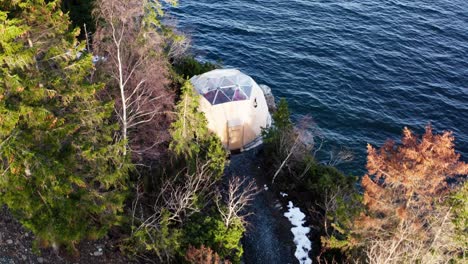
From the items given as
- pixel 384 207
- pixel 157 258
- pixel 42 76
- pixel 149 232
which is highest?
pixel 42 76

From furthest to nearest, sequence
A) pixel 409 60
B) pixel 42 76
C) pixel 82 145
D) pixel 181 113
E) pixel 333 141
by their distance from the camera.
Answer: pixel 409 60
pixel 333 141
pixel 181 113
pixel 82 145
pixel 42 76

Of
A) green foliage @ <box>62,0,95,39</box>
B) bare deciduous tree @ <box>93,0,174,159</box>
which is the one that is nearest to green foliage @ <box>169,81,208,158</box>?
bare deciduous tree @ <box>93,0,174,159</box>

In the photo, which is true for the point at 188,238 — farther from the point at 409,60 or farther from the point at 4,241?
the point at 409,60

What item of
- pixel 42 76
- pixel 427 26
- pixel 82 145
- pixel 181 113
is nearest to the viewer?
pixel 42 76

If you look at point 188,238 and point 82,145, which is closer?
point 82,145

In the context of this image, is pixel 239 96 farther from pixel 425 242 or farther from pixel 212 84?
pixel 425 242

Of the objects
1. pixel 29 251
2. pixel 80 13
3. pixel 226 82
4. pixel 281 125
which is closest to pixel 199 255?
pixel 29 251

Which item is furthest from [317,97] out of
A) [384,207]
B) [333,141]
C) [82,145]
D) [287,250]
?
[82,145]
